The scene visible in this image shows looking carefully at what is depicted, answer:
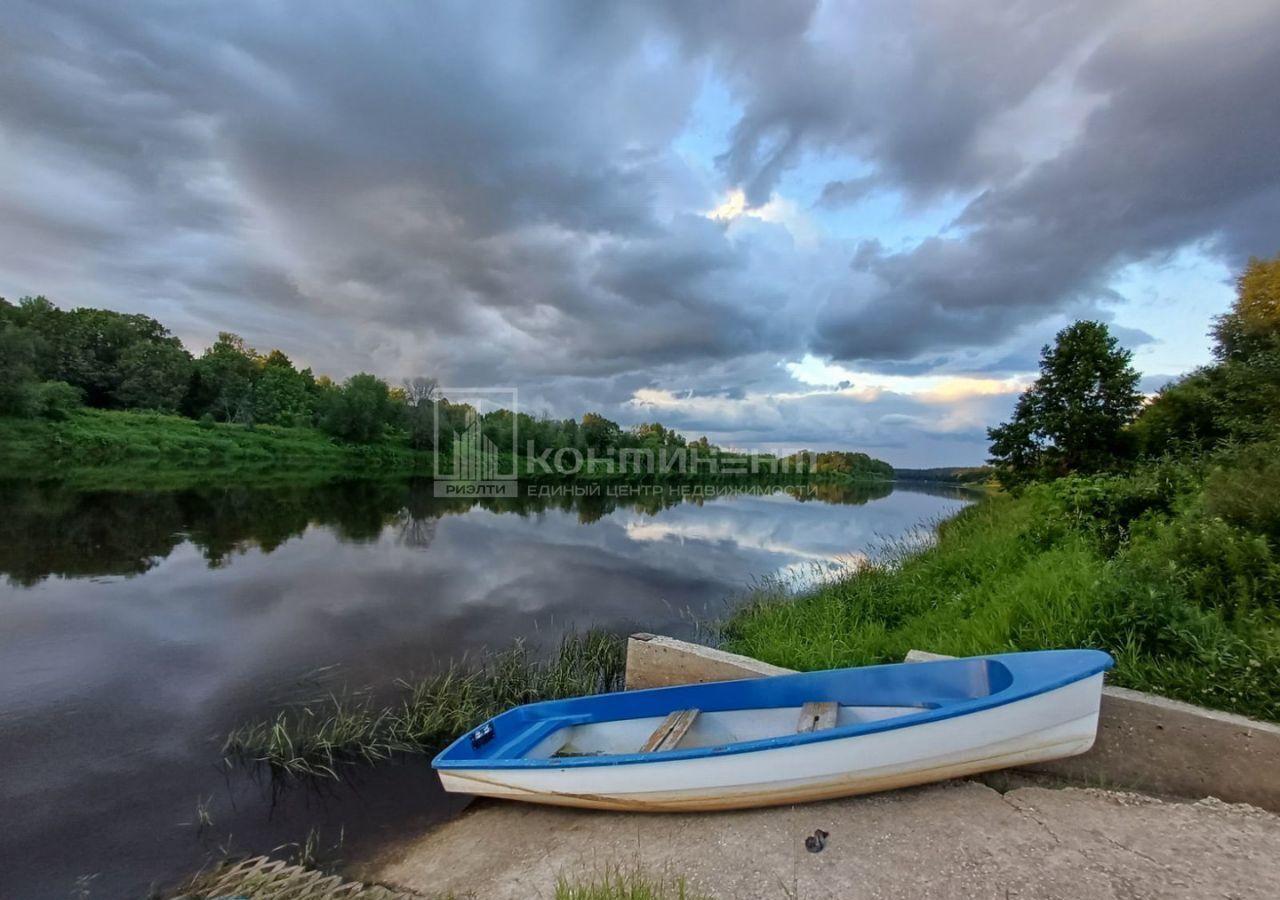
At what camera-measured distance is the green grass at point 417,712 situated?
550 cm

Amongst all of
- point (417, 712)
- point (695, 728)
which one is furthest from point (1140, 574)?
point (417, 712)

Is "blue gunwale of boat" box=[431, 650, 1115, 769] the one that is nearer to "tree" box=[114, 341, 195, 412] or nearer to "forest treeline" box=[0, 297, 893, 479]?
"forest treeline" box=[0, 297, 893, 479]

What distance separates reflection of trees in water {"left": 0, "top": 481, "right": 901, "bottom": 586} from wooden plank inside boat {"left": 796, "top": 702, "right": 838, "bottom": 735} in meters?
14.5

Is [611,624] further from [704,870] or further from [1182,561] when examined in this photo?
[1182,561]

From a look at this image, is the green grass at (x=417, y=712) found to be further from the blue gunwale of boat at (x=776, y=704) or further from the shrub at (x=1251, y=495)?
the shrub at (x=1251, y=495)

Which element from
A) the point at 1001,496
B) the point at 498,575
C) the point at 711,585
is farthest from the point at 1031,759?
the point at 1001,496

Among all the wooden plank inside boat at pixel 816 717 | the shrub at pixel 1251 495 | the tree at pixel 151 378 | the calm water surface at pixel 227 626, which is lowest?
the calm water surface at pixel 227 626

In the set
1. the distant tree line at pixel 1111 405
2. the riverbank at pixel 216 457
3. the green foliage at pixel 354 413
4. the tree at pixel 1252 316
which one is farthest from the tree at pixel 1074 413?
the green foliage at pixel 354 413

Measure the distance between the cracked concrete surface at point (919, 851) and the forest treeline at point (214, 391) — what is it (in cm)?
4959

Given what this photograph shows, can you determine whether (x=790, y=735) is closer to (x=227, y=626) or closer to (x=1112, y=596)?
(x=1112, y=596)

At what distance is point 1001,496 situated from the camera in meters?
17.3

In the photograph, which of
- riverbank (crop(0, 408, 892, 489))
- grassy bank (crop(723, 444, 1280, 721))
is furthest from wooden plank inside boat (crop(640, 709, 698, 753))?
riverbank (crop(0, 408, 892, 489))

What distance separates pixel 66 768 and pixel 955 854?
7639 millimetres

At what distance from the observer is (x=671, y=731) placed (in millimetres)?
4445
